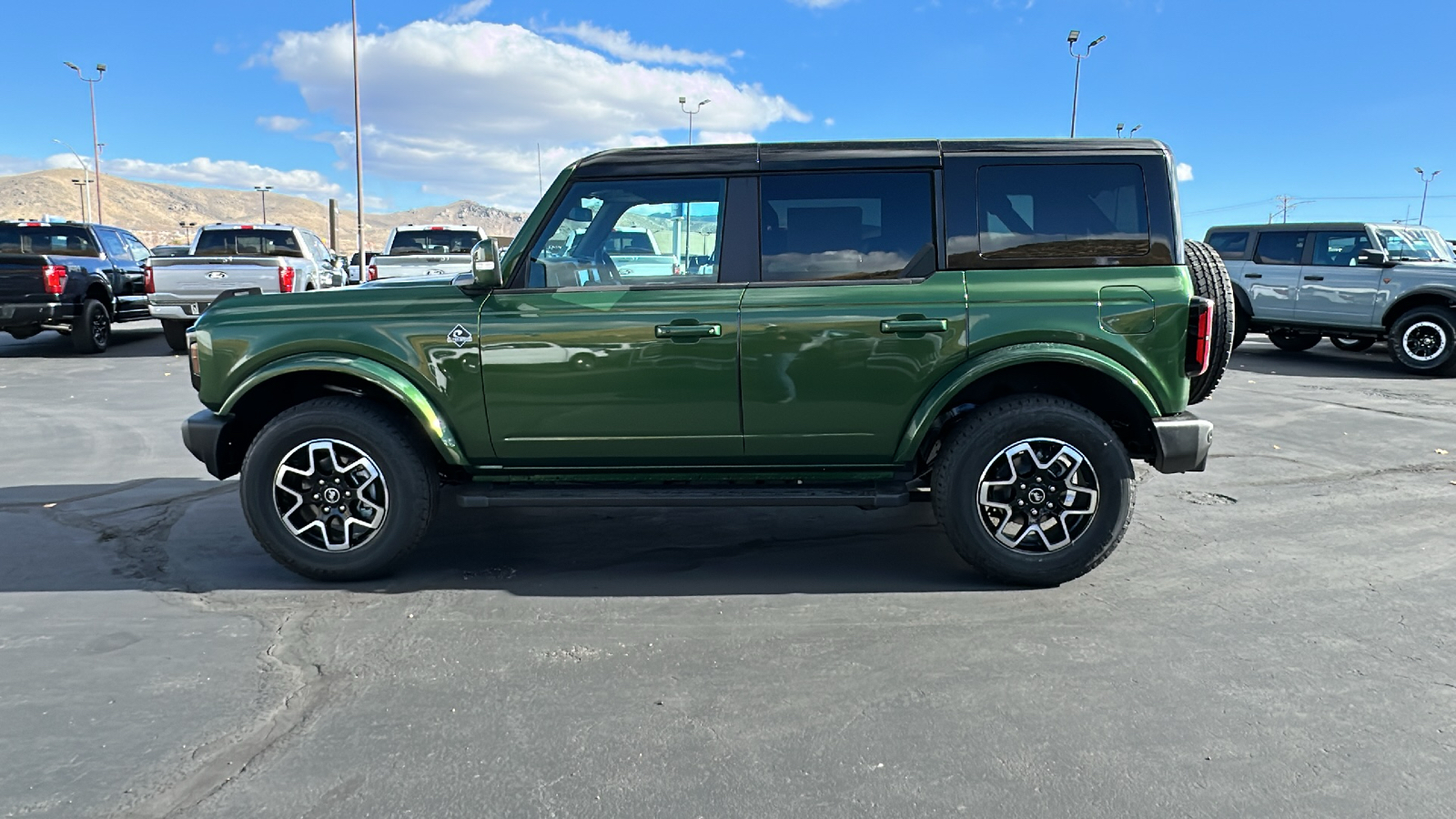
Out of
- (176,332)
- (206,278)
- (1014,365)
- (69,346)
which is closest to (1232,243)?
(1014,365)

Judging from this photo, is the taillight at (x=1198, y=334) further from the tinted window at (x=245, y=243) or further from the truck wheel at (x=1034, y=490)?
the tinted window at (x=245, y=243)

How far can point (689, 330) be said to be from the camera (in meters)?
4.05

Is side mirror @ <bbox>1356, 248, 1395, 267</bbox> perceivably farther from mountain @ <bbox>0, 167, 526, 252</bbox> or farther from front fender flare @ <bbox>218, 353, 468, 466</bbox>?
mountain @ <bbox>0, 167, 526, 252</bbox>

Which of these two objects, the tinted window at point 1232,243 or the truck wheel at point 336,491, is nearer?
the truck wheel at point 336,491

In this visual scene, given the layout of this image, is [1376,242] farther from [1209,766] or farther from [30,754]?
[30,754]

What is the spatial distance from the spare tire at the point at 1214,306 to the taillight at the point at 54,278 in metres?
14.1

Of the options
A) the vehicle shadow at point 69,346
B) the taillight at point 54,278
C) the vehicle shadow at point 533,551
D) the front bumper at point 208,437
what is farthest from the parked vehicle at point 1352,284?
the taillight at point 54,278

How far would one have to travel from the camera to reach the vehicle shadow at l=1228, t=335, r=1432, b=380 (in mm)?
12023

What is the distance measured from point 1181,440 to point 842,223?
5.84 feet

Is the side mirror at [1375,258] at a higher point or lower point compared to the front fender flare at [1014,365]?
higher

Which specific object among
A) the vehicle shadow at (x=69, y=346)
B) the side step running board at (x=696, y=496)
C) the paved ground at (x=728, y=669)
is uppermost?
the vehicle shadow at (x=69, y=346)

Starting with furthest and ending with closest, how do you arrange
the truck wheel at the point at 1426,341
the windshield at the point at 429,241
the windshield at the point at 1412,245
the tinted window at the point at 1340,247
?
the windshield at the point at 429,241
the tinted window at the point at 1340,247
the windshield at the point at 1412,245
the truck wheel at the point at 1426,341

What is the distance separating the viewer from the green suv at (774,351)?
4043 millimetres

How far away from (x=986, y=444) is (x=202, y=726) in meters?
3.14
